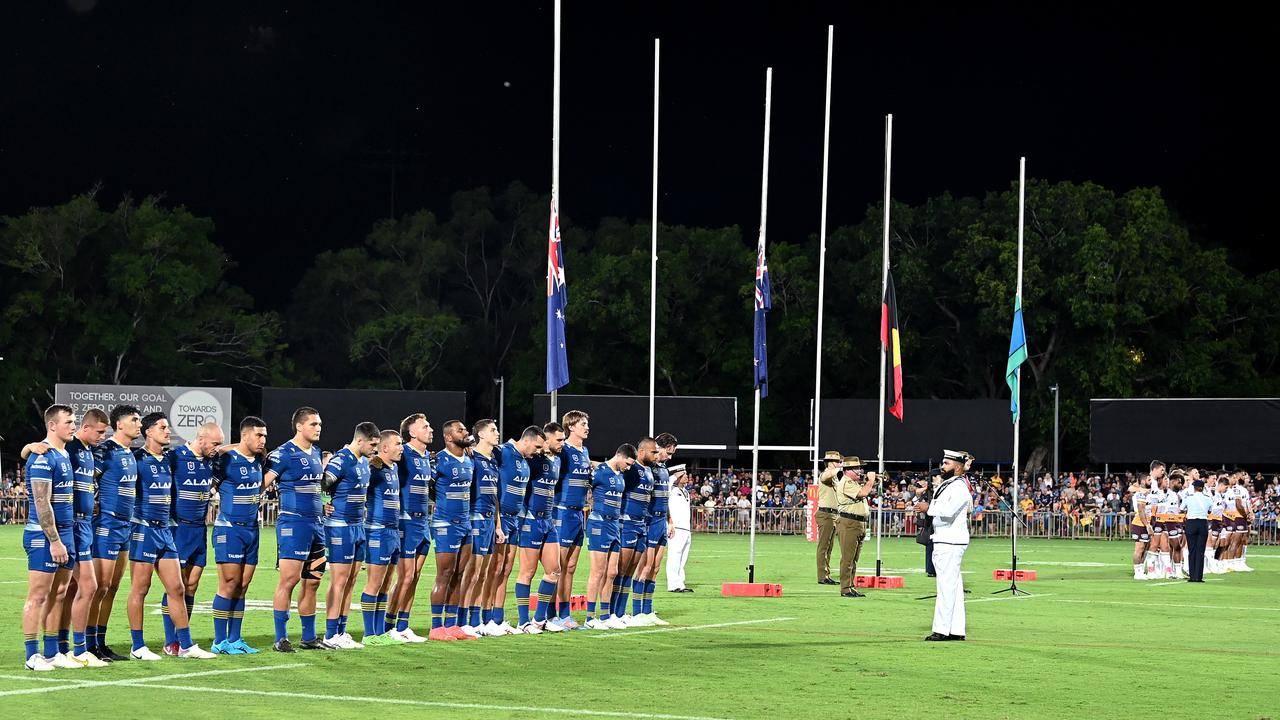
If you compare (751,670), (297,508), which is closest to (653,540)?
(751,670)

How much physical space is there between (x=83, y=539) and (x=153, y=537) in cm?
75

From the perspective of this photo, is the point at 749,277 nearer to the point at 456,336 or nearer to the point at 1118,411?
the point at 456,336

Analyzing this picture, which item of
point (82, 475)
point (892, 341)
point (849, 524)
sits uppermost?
point (892, 341)

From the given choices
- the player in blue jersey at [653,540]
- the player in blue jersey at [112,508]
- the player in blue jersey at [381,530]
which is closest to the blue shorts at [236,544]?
the player in blue jersey at [112,508]

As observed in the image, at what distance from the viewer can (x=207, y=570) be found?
93.8ft

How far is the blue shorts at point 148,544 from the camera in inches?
570

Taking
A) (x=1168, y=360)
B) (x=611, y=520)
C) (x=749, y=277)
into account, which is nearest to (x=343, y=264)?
(x=749, y=277)

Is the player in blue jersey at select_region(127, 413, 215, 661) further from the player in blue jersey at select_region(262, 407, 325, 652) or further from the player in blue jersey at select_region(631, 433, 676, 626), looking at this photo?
the player in blue jersey at select_region(631, 433, 676, 626)

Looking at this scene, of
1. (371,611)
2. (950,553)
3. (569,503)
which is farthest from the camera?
(569,503)

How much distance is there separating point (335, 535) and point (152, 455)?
6.12ft

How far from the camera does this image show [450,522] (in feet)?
55.1

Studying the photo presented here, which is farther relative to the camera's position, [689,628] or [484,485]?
[689,628]

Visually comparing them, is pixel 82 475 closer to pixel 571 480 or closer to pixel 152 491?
pixel 152 491

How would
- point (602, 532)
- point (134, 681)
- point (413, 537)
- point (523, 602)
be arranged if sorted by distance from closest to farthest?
point (134, 681), point (413, 537), point (523, 602), point (602, 532)
